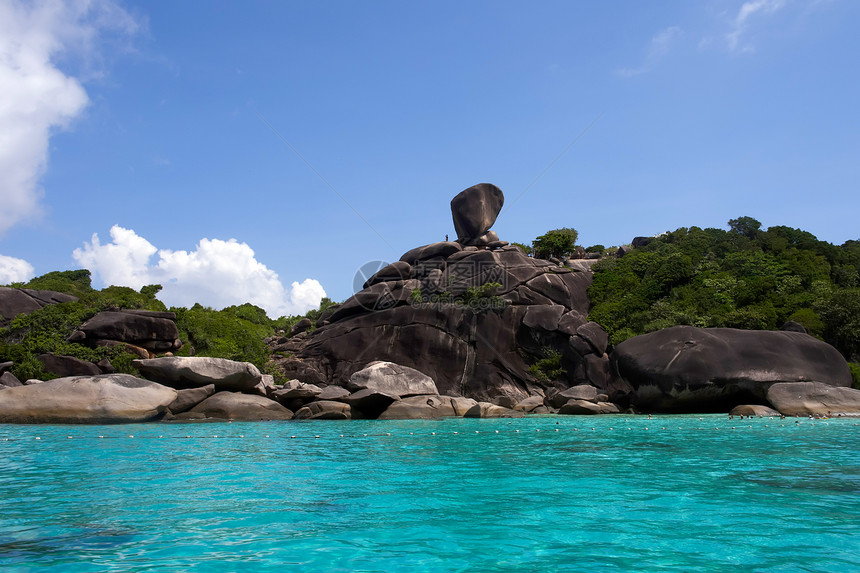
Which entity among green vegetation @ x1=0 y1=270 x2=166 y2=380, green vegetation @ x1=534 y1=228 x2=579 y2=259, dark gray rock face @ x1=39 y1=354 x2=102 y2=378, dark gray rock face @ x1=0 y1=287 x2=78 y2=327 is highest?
green vegetation @ x1=534 y1=228 x2=579 y2=259

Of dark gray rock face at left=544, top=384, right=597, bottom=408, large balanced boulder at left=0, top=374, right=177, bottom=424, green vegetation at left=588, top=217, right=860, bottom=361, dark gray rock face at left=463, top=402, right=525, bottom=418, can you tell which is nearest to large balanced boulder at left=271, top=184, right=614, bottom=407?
dark gray rock face at left=544, top=384, right=597, bottom=408

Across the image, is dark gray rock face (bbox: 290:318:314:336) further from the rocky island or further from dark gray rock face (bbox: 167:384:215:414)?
dark gray rock face (bbox: 167:384:215:414)

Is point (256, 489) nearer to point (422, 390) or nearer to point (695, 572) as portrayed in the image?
point (695, 572)

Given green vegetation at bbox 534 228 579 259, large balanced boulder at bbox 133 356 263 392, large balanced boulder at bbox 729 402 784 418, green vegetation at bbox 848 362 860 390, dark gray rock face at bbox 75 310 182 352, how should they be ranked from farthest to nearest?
green vegetation at bbox 534 228 579 259, dark gray rock face at bbox 75 310 182 352, green vegetation at bbox 848 362 860 390, large balanced boulder at bbox 133 356 263 392, large balanced boulder at bbox 729 402 784 418

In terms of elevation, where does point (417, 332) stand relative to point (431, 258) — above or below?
below

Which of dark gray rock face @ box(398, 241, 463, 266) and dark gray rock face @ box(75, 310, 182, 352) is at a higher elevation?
dark gray rock face @ box(398, 241, 463, 266)

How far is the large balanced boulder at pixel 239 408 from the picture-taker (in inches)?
842

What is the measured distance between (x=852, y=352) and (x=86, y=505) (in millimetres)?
36749

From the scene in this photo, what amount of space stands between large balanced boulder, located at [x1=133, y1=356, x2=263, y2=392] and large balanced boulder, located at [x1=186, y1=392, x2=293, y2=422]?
580mm

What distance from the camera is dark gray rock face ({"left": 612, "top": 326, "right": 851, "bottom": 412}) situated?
23.5 m

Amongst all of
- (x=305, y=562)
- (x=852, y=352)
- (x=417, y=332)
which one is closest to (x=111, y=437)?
(x=305, y=562)

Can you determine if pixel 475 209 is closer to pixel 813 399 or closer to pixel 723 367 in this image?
pixel 723 367

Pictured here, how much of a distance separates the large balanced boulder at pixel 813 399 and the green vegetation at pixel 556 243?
31058 millimetres

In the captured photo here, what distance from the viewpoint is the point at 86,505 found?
6473mm
